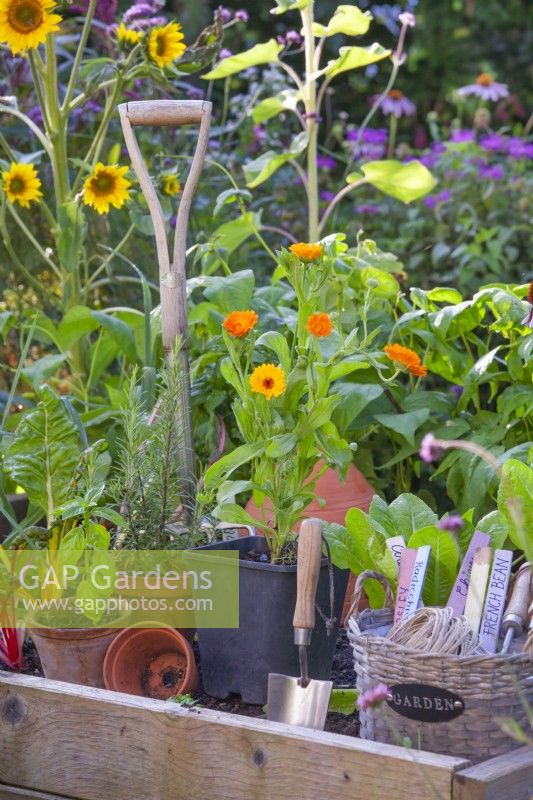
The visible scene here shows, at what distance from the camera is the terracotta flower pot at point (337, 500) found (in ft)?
6.46

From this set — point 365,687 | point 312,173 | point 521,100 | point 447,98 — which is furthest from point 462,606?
point 521,100

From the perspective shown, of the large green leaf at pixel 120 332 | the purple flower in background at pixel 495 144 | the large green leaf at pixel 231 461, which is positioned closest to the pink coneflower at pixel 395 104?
the purple flower in background at pixel 495 144

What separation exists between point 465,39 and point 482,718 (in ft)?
17.7

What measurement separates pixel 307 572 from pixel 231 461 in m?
0.29

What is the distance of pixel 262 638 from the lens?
1630mm

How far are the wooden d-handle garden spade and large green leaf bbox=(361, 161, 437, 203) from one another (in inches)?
27.2

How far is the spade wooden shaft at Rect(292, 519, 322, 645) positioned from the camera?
1439 mm

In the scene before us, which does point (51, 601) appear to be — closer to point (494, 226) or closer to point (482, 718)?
point (482, 718)

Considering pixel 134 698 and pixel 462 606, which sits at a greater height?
pixel 462 606

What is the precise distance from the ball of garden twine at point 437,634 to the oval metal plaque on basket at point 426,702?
45 mm

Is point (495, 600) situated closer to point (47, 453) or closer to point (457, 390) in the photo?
point (47, 453)

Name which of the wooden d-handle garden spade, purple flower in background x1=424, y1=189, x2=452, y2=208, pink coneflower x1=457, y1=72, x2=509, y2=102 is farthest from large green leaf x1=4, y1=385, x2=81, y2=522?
pink coneflower x1=457, y1=72, x2=509, y2=102

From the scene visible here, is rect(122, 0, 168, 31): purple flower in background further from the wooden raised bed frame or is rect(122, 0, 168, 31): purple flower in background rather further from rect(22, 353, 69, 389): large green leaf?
the wooden raised bed frame

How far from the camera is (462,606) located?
1.51 meters
